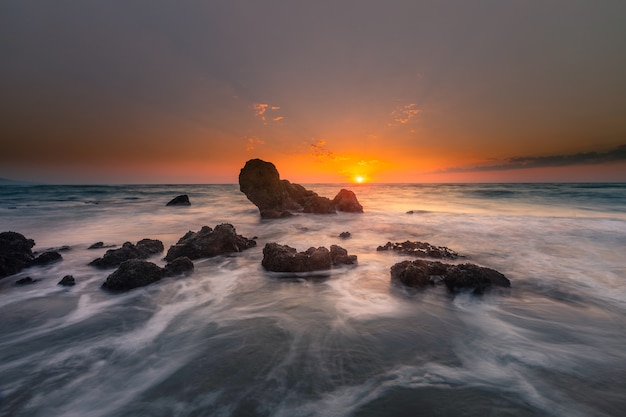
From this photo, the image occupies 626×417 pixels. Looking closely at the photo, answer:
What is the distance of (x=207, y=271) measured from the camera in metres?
7.44

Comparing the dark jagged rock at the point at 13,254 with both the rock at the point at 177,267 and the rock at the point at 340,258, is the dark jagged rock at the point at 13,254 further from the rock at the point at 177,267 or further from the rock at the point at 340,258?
the rock at the point at 340,258

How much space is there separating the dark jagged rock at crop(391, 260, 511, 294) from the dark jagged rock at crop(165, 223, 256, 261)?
5.51m

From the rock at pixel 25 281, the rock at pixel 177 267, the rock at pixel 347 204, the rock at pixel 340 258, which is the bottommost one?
the rock at pixel 25 281

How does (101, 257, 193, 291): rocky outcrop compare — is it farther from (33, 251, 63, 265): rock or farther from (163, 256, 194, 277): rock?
(33, 251, 63, 265): rock

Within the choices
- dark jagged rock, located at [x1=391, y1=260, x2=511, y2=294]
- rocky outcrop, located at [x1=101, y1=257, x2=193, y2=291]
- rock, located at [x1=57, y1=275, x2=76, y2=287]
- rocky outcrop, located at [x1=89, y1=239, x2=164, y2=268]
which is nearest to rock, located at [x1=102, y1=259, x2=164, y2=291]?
rocky outcrop, located at [x1=101, y1=257, x2=193, y2=291]

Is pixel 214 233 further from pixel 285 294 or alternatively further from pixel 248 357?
pixel 248 357

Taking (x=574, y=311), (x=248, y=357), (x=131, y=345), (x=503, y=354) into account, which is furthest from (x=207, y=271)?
(x=574, y=311)

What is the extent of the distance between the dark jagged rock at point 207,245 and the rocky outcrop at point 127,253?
829 millimetres

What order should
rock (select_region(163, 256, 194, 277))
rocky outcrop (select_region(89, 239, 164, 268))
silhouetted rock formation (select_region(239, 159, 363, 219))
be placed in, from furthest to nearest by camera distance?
1. silhouetted rock formation (select_region(239, 159, 363, 219))
2. rocky outcrop (select_region(89, 239, 164, 268))
3. rock (select_region(163, 256, 194, 277))

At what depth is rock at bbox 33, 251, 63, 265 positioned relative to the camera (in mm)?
7827

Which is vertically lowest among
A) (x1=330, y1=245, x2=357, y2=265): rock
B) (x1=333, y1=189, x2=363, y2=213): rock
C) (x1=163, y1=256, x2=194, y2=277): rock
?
(x1=163, y1=256, x2=194, y2=277): rock

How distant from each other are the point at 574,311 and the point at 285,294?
18.2 ft

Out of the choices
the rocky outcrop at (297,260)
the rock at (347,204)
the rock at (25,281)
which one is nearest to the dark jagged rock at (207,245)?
the rocky outcrop at (297,260)

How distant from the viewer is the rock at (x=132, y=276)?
6.04 meters
